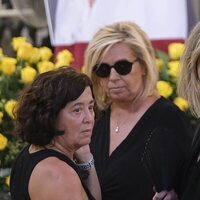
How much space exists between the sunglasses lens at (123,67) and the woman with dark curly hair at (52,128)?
2.90 feet

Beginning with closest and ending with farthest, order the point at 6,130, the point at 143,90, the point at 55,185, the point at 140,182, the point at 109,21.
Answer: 1. the point at 55,185
2. the point at 140,182
3. the point at 143,90
4. the point at 6,130
5. the point at 109,21

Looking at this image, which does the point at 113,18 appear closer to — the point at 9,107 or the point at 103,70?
the point at 9,107

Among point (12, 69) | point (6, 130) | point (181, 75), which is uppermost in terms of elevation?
point (181, 75)

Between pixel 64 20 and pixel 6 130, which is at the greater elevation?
pixel 64 20

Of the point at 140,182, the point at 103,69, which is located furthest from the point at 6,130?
the point at 140,182

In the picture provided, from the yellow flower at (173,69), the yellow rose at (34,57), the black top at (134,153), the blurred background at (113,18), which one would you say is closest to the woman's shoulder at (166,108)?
the black top at (134,153)

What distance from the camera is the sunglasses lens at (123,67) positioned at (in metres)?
3.36

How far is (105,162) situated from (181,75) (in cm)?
74

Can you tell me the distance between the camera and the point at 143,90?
3.38 meters

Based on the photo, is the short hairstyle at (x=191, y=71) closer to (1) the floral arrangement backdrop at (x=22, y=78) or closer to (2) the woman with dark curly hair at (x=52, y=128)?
(2) the woman with dark curly hair at (x=52, y=128)

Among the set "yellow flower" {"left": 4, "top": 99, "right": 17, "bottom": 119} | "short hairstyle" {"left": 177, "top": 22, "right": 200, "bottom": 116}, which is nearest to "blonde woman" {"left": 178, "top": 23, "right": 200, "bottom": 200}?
"short hairstyle" {"left": 177, "top": 22, "right": 200, "bottom": 116}

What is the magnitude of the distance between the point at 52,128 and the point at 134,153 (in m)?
0.85

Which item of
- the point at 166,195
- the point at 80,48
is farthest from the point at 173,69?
the point at 166,195

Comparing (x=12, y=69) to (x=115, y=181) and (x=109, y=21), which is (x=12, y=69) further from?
(x=115, y=181)
